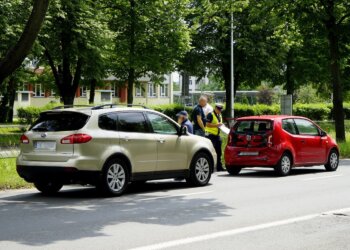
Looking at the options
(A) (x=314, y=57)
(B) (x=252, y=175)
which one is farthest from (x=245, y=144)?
(A) (x=314, y=57)

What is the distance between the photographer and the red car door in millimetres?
16562

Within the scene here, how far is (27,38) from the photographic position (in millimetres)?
14477

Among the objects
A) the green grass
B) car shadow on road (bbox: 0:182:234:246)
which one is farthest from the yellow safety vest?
the green grass

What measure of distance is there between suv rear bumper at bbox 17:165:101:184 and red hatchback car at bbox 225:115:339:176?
588cm

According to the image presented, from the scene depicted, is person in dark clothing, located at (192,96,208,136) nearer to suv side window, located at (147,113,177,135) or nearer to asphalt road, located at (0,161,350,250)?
asphalt road, located at (0,161,350,250)

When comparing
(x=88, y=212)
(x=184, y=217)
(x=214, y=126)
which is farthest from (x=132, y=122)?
(x=214, y=126)

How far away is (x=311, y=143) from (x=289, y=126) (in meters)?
0.91

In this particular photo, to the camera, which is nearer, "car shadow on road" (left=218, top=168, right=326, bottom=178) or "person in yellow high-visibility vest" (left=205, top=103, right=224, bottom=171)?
"car shadow on road" (left=218, top=168, right=326, bottom=178)

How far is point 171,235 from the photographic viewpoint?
7.61m

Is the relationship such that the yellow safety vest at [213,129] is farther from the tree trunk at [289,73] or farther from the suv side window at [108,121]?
the tree trunk at [289,73]

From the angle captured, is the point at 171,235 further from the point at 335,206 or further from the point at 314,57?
the point at 314,57

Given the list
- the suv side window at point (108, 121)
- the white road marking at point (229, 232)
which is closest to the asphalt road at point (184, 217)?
the white road marking at point (229, 232)

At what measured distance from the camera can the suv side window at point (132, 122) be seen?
11.9m

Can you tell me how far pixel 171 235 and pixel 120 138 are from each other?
14.1ft
